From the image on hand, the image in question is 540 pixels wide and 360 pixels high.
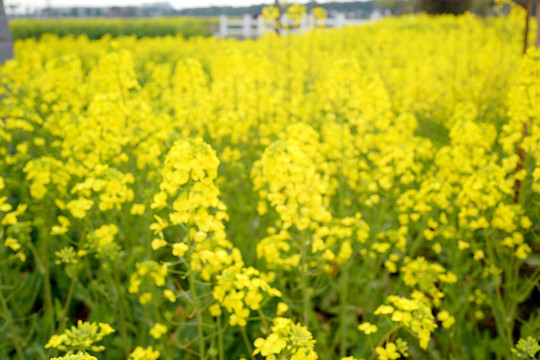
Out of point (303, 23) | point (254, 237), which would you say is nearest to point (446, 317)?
point (254, 237)

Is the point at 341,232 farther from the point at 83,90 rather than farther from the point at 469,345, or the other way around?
the point at 83,90

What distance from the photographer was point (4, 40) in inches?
199

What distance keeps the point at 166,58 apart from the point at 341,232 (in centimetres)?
1150

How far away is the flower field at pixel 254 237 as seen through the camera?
6.24 ft

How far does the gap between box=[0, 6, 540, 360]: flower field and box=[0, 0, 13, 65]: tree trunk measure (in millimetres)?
750

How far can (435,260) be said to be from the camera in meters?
3.67

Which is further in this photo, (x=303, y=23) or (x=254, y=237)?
(x=303, y=23)

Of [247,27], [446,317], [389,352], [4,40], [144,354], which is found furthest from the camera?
[247,27]

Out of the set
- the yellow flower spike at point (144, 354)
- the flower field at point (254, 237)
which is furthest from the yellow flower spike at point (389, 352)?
the yellow flower spike at point (144, 354)

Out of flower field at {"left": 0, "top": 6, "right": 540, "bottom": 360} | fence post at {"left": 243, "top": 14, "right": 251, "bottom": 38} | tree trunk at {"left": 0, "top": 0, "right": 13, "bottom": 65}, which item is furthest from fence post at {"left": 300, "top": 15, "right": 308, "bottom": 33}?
fence post at {"left": 243, "top": 14, "right": 251, "bottom": 38}

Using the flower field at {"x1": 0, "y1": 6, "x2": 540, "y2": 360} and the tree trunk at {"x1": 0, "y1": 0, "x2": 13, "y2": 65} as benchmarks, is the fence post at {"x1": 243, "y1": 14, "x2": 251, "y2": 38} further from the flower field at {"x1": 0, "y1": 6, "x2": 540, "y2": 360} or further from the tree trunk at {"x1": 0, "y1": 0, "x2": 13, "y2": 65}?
the flower field at {"x1": 0, "y1": 6, "x2": 540, "y2": 360}

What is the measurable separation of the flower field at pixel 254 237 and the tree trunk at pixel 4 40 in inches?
29.5

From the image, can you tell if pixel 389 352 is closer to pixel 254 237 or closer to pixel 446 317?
pixel 446 317

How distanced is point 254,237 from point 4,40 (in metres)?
3.62
